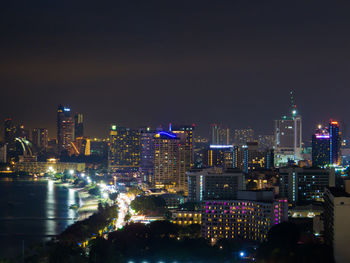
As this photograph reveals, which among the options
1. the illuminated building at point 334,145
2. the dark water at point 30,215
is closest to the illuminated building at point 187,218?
the dark water at point 30,215

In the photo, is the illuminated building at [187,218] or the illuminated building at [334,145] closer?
the illuminated building at [187,218]

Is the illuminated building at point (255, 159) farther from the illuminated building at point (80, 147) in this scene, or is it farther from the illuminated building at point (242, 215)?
the illuminated building at point (80, 147)

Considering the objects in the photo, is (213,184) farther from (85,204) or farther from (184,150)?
(184,150)

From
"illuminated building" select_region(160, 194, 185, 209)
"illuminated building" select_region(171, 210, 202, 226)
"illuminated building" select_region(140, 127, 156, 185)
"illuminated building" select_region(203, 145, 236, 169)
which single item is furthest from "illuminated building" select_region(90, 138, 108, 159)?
"illuminated building" select_region(171, 210, 202, 226)

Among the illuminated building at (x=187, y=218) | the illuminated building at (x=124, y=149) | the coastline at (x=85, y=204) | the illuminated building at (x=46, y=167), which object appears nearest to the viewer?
the illuminated building at (x=187, y=218)

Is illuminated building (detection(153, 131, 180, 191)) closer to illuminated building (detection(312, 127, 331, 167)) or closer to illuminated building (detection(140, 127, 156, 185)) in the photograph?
illuminated building (detection(140, 127, 156, 185))

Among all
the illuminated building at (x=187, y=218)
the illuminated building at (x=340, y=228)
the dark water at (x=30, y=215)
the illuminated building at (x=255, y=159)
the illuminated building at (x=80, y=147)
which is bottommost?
the dark water at (x=30, y=215)

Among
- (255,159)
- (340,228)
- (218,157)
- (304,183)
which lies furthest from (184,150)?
(340,228)

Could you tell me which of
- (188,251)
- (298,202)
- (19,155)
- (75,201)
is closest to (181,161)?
(75,201)

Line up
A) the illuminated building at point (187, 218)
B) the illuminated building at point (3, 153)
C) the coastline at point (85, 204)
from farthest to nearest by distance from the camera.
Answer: the illuminated building at point (3, 153) < the coastline at point (85, 204) < the illuminated building at point (187, 218)
